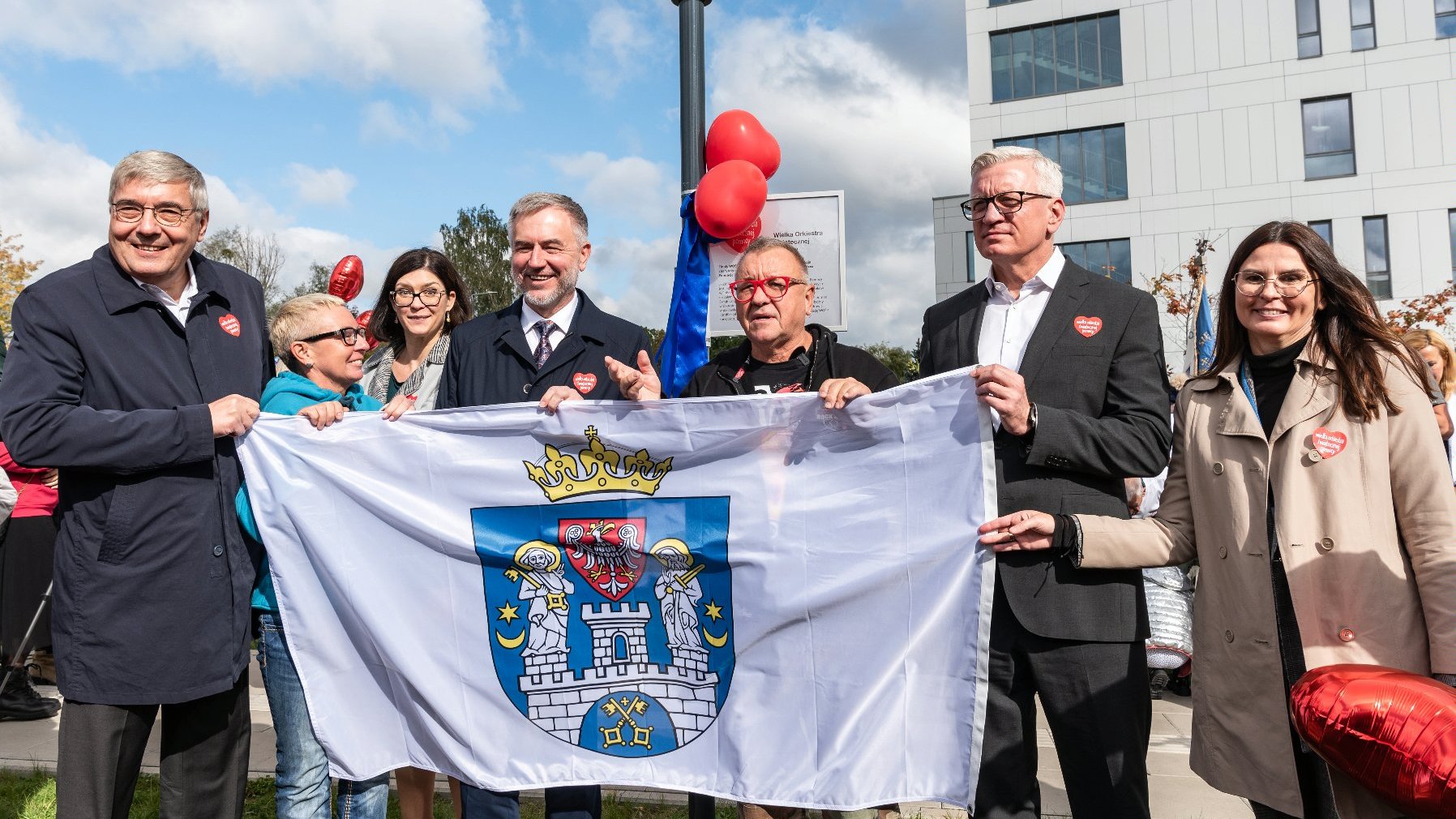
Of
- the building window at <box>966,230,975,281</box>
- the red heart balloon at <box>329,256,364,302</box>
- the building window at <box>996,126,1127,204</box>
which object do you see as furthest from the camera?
the building window at <box>966,230,975,281</box>

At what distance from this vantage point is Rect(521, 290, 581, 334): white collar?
3451mm

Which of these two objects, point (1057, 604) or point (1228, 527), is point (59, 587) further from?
point (1228, 527)

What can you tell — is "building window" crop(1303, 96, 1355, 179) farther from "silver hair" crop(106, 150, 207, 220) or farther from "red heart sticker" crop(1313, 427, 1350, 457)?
"silver hair" crop(106, 150, 207, 220)

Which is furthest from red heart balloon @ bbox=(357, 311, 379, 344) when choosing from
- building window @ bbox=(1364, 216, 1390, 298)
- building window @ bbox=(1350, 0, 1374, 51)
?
building window @ bbox=(1350, 0, 1374, 51)

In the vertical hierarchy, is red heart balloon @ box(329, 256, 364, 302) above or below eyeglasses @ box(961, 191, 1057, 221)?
above

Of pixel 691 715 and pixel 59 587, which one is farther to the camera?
pixel 691 715

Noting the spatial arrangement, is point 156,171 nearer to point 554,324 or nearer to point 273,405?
point 273,405

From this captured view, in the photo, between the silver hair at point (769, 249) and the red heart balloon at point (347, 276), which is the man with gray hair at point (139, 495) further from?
the red heart balloon at point (347, 276)

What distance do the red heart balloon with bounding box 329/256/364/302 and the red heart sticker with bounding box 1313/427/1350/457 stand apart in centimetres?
798

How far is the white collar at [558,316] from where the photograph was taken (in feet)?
11.3

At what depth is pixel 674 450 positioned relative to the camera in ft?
10.5

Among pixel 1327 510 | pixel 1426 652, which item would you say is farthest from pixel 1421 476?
pixel 1426 652

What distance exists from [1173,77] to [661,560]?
25277 mm

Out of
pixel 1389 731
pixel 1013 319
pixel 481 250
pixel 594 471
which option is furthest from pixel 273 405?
pixel 481 250
